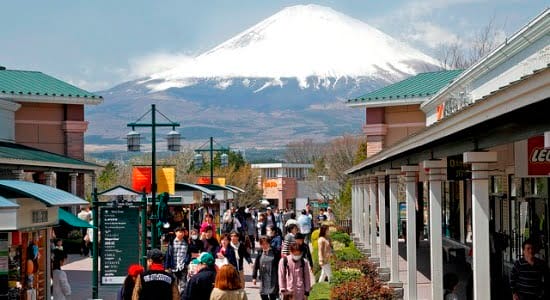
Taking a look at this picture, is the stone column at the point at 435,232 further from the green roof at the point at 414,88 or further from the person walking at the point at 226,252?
the green roof at the point at 414,88

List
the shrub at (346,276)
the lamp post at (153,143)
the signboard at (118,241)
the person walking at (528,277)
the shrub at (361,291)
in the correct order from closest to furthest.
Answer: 1. the person walking at (528,277)
2. the shrub at (361,291)
3. the shrub at (346,276)
4. the signboard at (118,241)
5. the lamp post at (153,143)

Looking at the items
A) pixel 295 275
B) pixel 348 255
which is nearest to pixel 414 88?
pixel 348 255

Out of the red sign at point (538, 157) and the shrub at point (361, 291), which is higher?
the red sign at point (538, 157)

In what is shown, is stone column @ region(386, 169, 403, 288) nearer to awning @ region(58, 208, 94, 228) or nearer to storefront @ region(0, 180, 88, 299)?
awning @ region(58, 208, 94, 228)

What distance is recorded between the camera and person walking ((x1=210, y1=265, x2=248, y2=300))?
13562mm

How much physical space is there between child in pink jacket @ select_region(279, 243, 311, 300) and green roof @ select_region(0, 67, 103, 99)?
27513 mm

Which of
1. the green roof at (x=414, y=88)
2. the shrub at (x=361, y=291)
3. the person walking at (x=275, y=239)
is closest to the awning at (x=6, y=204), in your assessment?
the shrub at (x=361, y=291)

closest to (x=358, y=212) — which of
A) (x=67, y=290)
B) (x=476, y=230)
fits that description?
(x=67, y=290)

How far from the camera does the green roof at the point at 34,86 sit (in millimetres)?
45188

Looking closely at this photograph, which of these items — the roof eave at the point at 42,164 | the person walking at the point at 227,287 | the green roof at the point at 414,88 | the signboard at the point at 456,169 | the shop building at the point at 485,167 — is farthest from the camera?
the green roof at the point at 414,88

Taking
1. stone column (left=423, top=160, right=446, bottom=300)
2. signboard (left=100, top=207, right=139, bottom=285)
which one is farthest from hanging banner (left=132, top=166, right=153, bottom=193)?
stone column (left=423, top=160, right=446, bottom=300)

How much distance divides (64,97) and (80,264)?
13207 millimetres

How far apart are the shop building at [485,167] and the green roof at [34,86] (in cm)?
1457

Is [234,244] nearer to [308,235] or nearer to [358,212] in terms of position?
[308,235]
